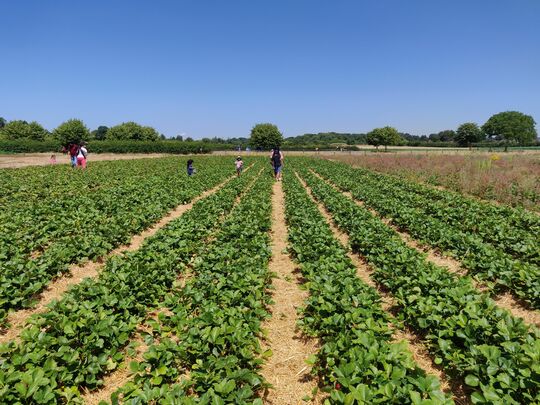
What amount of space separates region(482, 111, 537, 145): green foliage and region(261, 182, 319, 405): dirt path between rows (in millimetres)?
126161

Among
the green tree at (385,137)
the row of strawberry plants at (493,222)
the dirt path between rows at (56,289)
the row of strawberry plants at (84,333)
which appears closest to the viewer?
the row of strawberry plants at (84,333)

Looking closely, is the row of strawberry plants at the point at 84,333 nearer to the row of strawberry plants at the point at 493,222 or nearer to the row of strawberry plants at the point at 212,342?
the row of strawberry plants at the point at 212,342

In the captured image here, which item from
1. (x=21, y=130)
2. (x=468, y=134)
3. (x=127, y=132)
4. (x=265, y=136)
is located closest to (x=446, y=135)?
(x=468, y=134)

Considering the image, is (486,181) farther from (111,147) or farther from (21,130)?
(21,130)

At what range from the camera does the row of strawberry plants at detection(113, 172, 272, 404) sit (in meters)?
3.20

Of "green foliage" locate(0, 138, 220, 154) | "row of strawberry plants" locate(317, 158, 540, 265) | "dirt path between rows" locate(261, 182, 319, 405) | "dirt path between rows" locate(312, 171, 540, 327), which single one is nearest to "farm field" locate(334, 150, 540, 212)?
"row of strawberry plants" locate(317, 158, 540, 265)

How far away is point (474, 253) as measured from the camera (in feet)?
24.1

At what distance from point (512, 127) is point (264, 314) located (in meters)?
129

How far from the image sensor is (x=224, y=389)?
3086mm

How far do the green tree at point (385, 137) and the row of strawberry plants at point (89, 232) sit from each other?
107496 mm

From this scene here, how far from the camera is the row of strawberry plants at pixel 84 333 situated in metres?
3.19

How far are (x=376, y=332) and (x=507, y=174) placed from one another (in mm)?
19140

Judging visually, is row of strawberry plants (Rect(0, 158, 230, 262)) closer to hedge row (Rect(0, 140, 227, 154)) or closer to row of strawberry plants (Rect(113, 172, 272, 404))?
row of strawberry plants (Rect(113, 172, 272, 404))

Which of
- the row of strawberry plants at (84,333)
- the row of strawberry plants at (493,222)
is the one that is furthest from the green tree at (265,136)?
the row of strawberry plants at (84,333)
